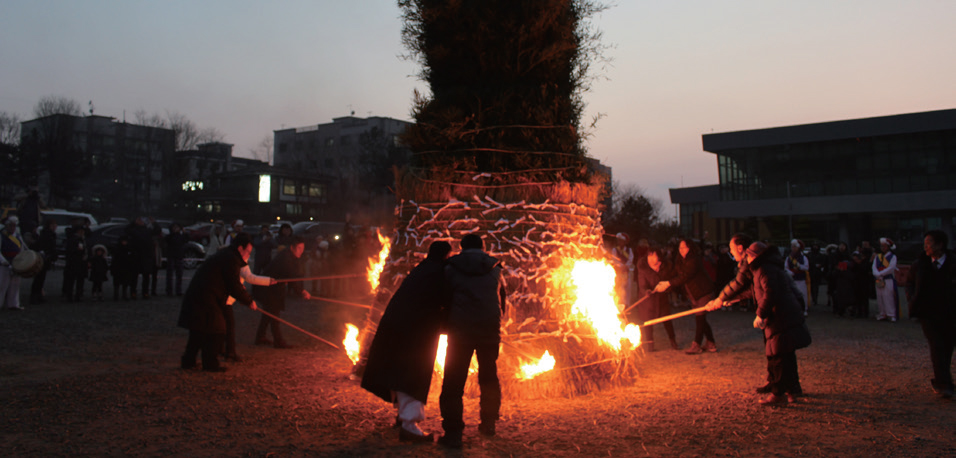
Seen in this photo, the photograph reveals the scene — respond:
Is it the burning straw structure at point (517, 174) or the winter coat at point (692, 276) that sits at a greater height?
the burning straw structure at point (517, 174)

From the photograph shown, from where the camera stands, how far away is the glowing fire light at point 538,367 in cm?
587

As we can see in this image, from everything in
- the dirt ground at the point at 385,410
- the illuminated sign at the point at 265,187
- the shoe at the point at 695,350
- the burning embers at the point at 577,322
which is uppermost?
the illuminated sign at the point at 265,187

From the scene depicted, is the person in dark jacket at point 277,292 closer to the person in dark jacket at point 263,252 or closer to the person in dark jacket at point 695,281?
the person in dark jacket at point 263,252

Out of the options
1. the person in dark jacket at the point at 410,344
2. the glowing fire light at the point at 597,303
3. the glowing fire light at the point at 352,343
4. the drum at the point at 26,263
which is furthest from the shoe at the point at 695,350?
the drum at the point at 26,263

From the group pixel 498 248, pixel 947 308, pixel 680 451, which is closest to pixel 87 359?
pixel 498 248

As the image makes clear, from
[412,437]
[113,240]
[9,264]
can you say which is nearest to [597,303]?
[412,437]

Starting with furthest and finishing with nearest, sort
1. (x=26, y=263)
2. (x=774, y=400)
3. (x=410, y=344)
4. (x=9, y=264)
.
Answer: (x=9, y=264)
(x=26, y=263)
(x=774, y=400)
(x=410, y=344)

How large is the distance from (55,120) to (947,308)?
59.2 m

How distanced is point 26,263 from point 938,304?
44.0 feet

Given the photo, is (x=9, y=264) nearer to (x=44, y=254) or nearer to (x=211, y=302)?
(x=44, y=254)

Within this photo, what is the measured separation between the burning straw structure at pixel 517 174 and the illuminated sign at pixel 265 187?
61.0 meters

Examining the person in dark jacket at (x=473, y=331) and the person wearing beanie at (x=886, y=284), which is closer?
the person in dark jacket at (x=473, y=331)

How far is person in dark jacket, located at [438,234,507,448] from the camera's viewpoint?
4789 mm

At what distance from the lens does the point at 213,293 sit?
7.14 meters
